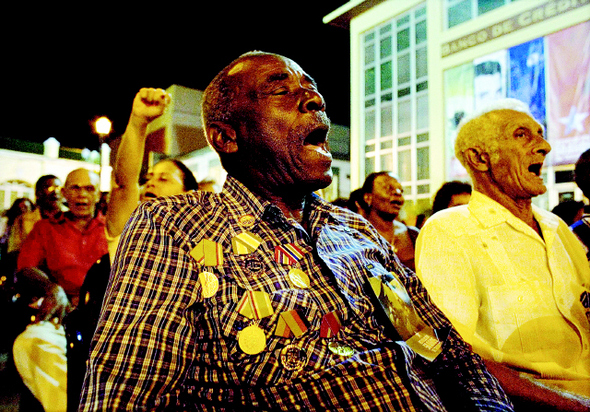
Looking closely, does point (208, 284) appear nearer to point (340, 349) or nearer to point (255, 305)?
point (255, 305)

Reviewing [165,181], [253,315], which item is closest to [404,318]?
[253,315]

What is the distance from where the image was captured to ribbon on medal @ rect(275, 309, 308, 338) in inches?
44.2

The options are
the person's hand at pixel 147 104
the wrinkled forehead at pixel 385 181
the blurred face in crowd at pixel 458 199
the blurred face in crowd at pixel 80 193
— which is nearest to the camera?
the person's hand at pixel 147 104

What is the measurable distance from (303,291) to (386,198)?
3.37m

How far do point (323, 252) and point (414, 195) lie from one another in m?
7.42

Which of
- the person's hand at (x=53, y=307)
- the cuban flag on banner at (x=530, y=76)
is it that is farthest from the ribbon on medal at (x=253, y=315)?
the cuban flag on banner at (x=530, y=76)

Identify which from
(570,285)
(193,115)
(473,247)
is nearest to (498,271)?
(473,247)

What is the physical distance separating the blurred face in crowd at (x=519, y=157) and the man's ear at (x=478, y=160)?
0.03 metres

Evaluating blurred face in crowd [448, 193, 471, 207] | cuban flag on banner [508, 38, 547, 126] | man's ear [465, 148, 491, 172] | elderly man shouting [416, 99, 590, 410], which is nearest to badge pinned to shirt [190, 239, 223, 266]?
elderly man shouting [416, 99, 590, 410]

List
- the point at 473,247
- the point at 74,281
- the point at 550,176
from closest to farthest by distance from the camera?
the point at 473,247
the point at 74,281
the point at 550,176

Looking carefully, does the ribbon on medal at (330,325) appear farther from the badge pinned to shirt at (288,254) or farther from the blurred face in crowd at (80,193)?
the blurred face in crowd at (80,193)

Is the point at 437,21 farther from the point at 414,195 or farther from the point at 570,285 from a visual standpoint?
the point at 570,285

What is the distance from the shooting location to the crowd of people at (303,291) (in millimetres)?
1047

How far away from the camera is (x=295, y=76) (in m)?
1.55
